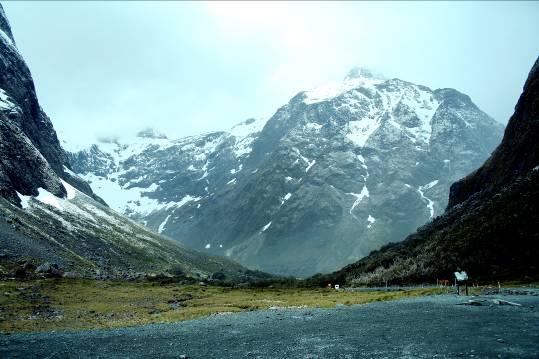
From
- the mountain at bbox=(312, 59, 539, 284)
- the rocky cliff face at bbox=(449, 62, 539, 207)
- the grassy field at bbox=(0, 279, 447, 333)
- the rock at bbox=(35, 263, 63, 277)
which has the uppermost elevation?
the rocky cliff face at bbox=(449, 62, 539, 207)

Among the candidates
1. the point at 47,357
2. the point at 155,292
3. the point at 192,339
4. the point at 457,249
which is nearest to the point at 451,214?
the point at 457,249

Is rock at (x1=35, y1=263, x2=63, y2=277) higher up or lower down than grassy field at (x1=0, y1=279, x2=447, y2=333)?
higher up

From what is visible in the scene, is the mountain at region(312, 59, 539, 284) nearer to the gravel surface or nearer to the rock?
the gravel surface

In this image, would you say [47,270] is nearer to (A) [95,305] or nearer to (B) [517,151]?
(A) [95,305]

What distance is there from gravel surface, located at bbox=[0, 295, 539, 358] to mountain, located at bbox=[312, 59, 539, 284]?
2858 cm

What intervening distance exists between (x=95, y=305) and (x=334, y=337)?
46.0 meters

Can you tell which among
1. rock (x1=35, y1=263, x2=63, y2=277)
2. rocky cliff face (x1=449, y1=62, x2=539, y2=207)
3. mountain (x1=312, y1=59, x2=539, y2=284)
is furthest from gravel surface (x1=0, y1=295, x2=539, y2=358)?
rocky cliff face (x1=449, y1=62, x2=539, y2=207)

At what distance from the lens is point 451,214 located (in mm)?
132875

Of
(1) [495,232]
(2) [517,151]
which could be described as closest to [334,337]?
(1) [495,232]

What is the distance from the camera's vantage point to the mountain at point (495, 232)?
77.4 meters

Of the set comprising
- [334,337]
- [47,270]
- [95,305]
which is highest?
[47,270]

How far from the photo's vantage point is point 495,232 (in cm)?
8525

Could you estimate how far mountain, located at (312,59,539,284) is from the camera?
77.4 metres

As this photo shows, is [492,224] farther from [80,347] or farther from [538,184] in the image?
[80,347]
